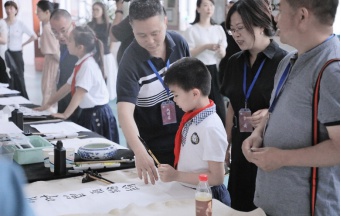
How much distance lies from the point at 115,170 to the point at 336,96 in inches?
39.6

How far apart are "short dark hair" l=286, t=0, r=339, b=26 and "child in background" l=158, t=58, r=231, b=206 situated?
559 millimetres

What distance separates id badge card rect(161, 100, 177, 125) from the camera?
2.17 m

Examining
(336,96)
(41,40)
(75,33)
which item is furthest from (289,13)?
(41,40)

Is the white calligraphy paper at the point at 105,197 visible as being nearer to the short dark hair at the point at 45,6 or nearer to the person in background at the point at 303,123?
the person in background at the point at 303,123

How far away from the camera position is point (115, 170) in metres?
1.90

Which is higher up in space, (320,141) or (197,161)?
(320,141)

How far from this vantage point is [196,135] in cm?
168

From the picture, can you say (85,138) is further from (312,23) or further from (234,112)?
(312,23)

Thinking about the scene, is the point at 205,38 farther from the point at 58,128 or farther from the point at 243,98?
the point at 243,98

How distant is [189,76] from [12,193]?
1276 mm

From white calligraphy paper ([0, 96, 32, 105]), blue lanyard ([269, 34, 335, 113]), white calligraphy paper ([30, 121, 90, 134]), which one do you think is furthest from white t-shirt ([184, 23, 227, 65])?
blue lanyard ([269, 34, 335, 113])

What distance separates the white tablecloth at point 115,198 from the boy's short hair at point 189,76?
372 millimetres

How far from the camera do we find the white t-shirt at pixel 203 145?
5.32 ft

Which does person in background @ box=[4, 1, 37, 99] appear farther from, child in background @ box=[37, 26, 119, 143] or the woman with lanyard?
the woman with lanyard
